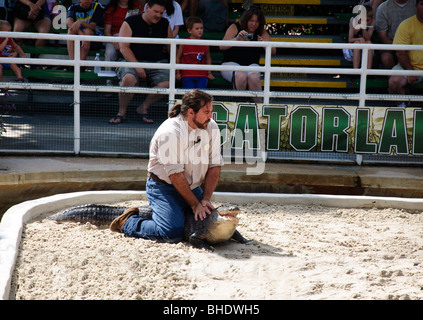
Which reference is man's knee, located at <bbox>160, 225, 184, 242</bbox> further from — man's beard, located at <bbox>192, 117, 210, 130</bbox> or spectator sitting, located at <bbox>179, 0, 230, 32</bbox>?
spectator sitting, located at <bbox>179, 0, 230, 32</bbox>

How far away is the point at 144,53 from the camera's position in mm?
8500

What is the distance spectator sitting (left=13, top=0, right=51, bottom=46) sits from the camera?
412 inches

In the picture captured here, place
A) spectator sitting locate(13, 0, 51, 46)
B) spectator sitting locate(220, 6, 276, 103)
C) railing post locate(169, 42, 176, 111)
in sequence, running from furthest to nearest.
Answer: spectator sitting locate(13, 0, 51, 46) < spectator sitting locate(220, 6, 276, 103) < railing post locate(169, 42, 176, 111)

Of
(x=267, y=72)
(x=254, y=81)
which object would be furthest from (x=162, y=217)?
(x=254, y=81)

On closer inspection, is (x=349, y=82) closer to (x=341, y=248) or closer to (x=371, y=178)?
(x=371, y=178)

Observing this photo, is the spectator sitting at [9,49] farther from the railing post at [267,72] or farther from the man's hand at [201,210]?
the man's hand at [201,210]

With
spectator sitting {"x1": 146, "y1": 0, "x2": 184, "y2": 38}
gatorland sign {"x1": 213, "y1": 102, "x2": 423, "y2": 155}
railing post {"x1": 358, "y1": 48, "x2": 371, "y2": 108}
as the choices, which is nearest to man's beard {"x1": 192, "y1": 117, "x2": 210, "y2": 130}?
gatorland sign {"x1": 213, "y1": 102, "x2": 423, "y2": 155}

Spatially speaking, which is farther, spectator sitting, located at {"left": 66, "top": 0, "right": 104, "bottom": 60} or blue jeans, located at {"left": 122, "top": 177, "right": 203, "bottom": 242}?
spectator sitting, located at {"left": 66, "top": 0, "right": 104, "bottom": 60}

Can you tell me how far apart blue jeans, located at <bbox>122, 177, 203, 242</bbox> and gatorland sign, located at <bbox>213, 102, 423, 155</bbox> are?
2496 millimetres

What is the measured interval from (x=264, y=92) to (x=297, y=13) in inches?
203

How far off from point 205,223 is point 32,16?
Result: 6.79 meters

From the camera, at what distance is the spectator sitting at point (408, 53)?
28.1ft

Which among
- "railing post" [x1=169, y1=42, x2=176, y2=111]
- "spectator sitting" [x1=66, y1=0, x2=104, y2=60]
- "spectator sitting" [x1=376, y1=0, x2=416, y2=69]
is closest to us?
"railing post" [x1=169, y1=42, x2=176, y2=111]

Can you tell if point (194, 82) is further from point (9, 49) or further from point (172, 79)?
point (9, 49)
